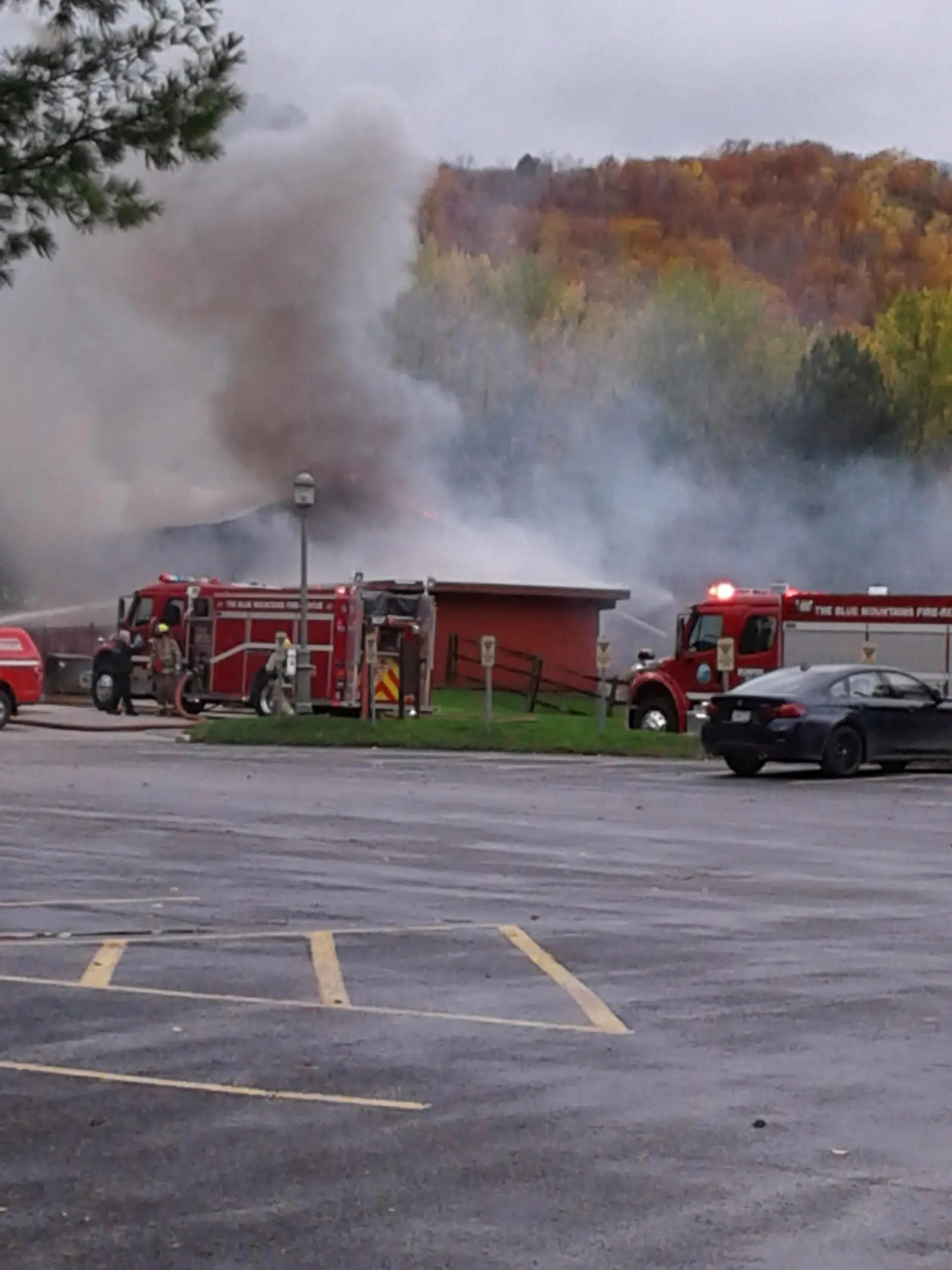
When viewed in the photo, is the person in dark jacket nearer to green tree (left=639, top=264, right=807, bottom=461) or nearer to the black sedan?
the black sedan

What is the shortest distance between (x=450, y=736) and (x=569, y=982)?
59.3ft

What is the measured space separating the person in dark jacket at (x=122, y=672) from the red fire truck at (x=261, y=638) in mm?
175

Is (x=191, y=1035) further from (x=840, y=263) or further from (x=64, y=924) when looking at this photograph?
(x=840, y=263)

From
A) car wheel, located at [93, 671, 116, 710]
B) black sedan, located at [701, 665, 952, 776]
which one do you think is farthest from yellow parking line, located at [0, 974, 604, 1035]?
car wheel, located at [93, 671, 116, 710]

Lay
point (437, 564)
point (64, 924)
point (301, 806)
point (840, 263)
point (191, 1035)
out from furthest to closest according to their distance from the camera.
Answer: point (840, 263), point (437, 564), point (301, 806), point (64, 924), point (191, 1035)

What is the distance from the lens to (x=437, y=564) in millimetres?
46031

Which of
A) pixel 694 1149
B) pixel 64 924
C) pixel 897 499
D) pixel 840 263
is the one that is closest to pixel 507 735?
pixel 64 924

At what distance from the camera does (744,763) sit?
22.2 m

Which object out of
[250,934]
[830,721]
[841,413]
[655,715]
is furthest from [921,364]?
[250,934]

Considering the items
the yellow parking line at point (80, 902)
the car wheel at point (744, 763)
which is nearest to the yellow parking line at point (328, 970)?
the yellow parking line at point (80, 902)

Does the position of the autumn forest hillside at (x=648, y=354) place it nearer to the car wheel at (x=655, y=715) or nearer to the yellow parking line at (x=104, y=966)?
the car wheel at (x=655, y=715)

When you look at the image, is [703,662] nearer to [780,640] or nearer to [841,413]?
[780,640]

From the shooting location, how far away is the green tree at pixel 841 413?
60.2 meters

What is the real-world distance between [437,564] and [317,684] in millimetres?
13633
